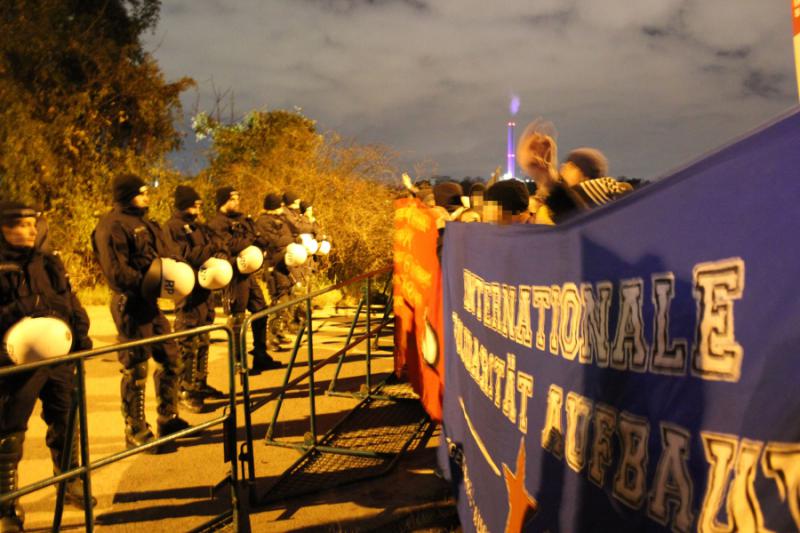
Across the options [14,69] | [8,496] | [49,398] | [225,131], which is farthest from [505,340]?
[225,131]

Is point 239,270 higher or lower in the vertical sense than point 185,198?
lower

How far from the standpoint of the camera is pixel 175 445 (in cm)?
575

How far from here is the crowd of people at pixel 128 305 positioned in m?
3.95

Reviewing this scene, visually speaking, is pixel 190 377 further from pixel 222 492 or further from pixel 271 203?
pixel 271 203

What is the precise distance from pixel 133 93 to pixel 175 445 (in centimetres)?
1457

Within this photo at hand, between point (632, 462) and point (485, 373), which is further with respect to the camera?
point (485, 373)

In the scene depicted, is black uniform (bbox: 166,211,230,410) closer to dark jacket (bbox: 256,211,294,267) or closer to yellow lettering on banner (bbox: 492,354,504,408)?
dark jacket (bbox: 256,211,294,267)

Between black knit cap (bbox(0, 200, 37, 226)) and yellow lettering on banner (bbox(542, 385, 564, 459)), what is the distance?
3350 mm

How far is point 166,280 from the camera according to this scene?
534cm

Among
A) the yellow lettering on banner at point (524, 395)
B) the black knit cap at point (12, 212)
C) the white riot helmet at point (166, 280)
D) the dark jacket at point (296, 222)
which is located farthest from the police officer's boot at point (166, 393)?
the dark jacket at point (296, 222)

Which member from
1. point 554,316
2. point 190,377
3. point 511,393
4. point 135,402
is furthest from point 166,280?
point 554,316

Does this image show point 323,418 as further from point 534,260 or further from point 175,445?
point 534,260

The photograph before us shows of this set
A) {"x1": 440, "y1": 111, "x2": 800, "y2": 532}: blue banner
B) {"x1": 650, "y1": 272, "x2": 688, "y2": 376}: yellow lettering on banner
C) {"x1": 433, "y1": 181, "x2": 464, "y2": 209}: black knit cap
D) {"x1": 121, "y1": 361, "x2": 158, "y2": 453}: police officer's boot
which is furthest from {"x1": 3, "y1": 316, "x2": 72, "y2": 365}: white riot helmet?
{"x1": 433, "y1": 181, "x2": 464, "y2": 209}: black knit cap

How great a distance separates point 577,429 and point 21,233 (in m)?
3.56
